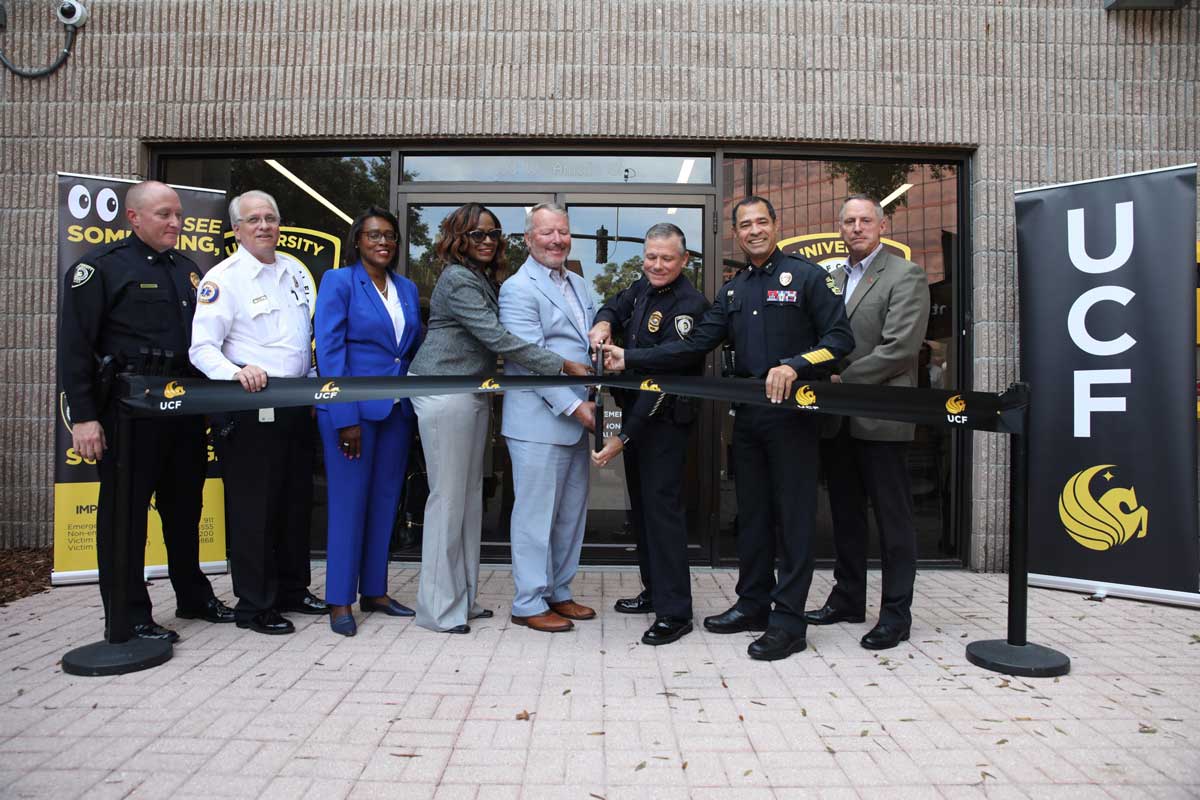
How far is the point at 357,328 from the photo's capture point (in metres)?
3.73

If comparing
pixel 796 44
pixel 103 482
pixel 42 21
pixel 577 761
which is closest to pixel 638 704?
pixel 577 761

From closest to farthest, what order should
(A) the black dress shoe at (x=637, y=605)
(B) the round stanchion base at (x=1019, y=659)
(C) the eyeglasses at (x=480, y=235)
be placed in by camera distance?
(B) the round stanchion base at (x=1019, y=659) < (C) the eyeglasses at (x=480, y=235) < (A) the black dress shoe at (x=637, y=605)

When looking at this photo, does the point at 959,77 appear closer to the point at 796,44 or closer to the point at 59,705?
the point at 796,44

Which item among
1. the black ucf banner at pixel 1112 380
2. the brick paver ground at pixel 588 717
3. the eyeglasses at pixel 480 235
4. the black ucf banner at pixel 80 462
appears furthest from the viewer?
the black ucf banner at pixel 80 462

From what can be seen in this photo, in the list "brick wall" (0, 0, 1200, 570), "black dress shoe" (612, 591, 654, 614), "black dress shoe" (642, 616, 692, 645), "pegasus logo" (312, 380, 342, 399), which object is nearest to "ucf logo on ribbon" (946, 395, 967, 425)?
"black dress shoe" (642, 616, 692, 645)

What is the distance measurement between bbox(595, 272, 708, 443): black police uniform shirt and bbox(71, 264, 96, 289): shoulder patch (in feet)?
7.70

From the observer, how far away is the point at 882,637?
351cm

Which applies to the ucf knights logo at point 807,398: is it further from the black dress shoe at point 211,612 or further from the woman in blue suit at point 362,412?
the black dress shoe at point 211,612

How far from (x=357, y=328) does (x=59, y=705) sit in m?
1.89

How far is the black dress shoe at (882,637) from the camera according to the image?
350 centimetres

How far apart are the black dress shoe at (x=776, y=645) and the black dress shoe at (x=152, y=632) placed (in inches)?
101

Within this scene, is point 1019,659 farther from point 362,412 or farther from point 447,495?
point 362,412

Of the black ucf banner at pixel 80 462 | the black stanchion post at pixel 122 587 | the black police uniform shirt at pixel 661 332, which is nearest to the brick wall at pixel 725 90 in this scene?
the black ucf banner at pixel 80 462

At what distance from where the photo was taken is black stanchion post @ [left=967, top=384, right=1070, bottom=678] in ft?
10.5
